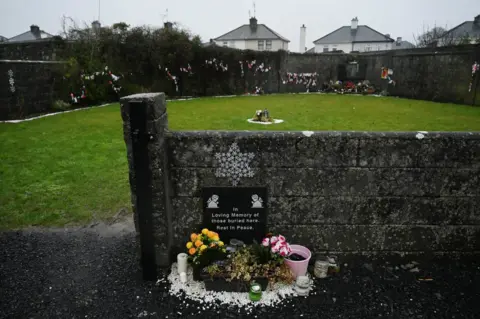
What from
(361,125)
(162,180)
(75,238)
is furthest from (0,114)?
(361,125)

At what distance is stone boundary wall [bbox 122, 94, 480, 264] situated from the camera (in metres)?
3.60

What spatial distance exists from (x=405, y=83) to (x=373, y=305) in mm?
25643

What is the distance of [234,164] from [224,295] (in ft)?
4.74

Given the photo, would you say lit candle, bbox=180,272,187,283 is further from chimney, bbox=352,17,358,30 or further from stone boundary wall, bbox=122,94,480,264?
chimney, bbox=352,17,358,30

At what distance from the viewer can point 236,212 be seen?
3.79 meters

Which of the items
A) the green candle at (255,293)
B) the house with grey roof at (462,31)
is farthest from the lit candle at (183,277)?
the house with grey roof at (462,31)

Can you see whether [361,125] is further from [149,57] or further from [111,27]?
[111,27]

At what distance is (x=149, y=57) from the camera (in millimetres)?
22750

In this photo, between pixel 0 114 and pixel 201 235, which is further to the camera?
pixel 0 114

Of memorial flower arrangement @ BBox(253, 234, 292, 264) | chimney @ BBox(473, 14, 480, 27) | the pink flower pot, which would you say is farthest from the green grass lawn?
chimney @ BBox(473, 14, 480, 27)

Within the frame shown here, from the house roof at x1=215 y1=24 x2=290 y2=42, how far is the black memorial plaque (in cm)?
5399

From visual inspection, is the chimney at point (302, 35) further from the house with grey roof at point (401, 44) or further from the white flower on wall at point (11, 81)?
the white flower on wall at point (11, 81)

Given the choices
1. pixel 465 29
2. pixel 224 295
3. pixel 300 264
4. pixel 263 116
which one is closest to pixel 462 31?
pixel 465 29

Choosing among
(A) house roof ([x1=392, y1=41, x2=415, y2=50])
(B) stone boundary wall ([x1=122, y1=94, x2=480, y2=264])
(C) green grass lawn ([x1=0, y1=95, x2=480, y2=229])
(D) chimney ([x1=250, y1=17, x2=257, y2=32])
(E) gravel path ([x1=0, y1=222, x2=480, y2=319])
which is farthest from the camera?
(A) house roof ([x1=392, y1=41, x2=415, y2=50])
